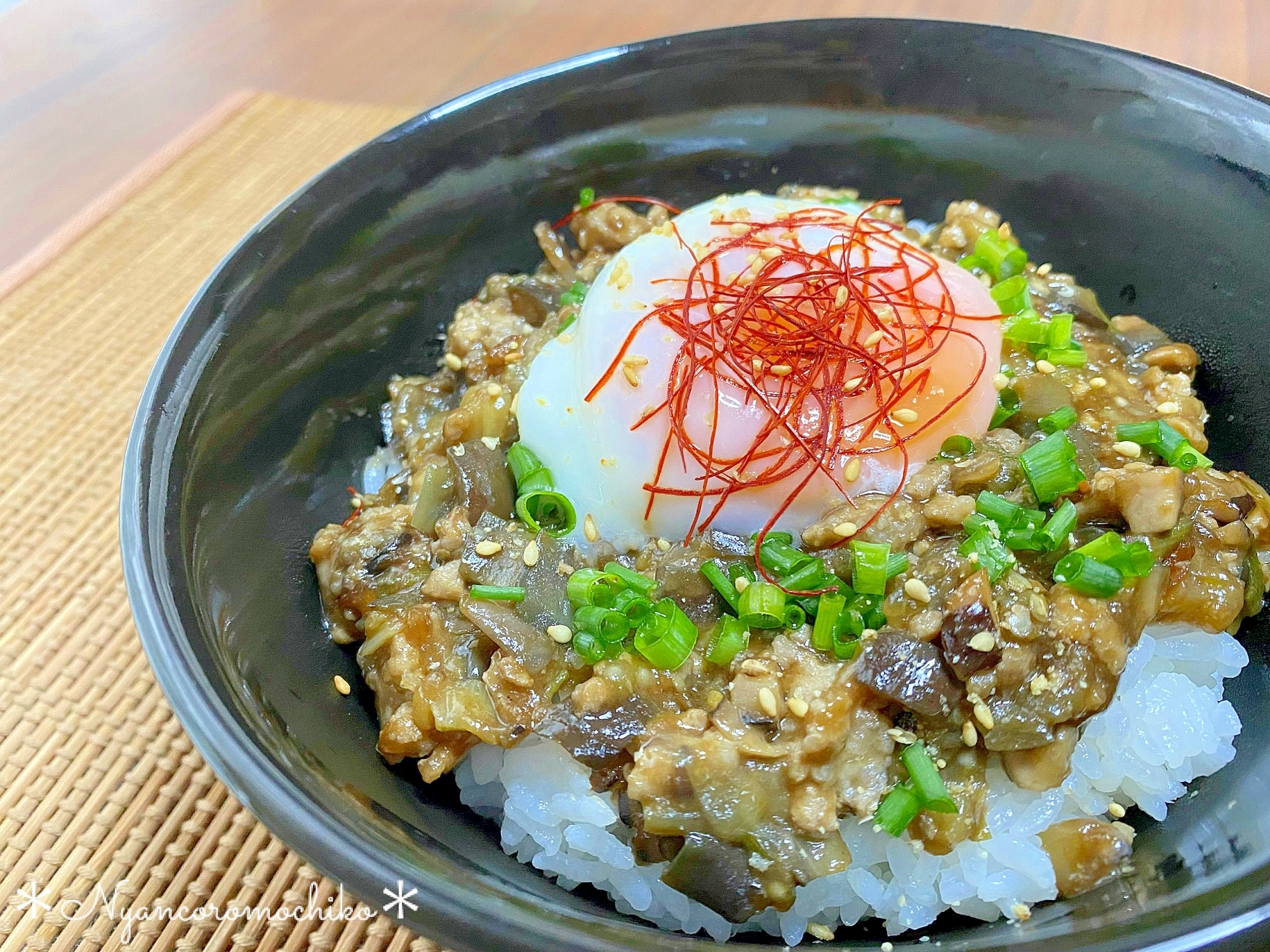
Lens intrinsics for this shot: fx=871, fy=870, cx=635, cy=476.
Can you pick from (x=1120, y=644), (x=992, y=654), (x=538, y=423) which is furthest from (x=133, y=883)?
(x=1120, y=644)

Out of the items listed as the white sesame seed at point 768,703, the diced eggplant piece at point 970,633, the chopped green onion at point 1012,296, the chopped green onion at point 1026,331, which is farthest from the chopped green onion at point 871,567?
the chopped green onion at point 1012,296

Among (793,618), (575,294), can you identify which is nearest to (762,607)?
(793,618)

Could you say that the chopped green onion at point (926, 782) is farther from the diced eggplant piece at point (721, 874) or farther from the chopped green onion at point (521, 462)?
the chopped green onion at point (521, 462)

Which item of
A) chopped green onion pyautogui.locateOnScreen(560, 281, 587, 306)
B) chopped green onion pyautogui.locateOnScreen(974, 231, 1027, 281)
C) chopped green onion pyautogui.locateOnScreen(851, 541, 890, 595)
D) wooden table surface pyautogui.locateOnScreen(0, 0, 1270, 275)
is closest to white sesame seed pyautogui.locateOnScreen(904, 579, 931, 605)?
chopped green onion pyautogui.locateOnScreen(851, 541, 890, 595)

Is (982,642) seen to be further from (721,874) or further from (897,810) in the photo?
(721,874)

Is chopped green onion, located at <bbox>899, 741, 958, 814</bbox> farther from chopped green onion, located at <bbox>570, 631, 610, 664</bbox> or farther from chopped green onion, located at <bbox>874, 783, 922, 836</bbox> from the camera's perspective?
chopped green onion, located at <bbox>570, 631, 610, 664</bbox>
